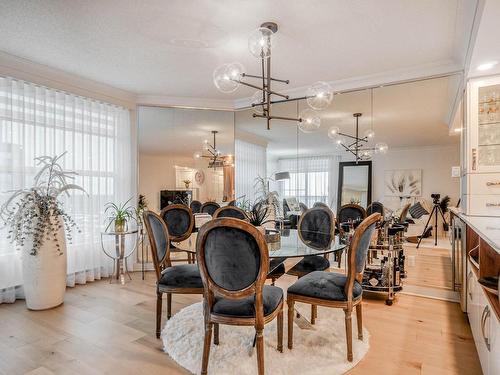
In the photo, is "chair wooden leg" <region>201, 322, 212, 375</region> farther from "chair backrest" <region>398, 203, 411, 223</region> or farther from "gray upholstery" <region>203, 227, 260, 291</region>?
"chair backrest" <region>398, 203, 411, 223</region>

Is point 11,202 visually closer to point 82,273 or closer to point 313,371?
point 82,273

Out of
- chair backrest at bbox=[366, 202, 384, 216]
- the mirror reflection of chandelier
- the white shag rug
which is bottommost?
the white shag rug

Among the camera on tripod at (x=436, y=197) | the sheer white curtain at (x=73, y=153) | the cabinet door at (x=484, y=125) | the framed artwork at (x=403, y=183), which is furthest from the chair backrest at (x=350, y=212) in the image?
the sheer white curtain at (x=73, y=153)

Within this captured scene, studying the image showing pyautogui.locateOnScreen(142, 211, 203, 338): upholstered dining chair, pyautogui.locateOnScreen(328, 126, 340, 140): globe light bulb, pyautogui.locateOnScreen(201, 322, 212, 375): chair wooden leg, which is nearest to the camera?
pyautogui.locateOnScreen(201, 322, 212, 375): chair wooden leg

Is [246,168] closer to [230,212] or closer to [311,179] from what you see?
[311,179]

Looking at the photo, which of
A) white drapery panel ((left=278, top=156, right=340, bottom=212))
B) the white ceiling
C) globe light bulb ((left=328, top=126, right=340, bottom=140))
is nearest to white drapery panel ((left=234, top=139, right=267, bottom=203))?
white drapery panel ((left=278, top=156, right=340, bottom=212))

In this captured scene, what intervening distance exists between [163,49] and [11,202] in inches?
89.2

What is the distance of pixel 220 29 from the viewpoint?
8.91 ft

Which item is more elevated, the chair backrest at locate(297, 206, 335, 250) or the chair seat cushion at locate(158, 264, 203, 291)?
the chair backrest at locate(297, 206, 335, 250)

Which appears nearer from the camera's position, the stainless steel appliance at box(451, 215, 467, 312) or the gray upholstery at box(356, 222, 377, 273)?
the gray upholstery at box(356, 222, 377, 273)

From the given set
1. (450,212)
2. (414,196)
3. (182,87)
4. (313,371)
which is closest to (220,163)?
(182,87)

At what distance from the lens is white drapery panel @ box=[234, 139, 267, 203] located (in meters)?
4.93

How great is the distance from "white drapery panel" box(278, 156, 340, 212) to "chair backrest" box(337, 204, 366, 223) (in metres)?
0.34

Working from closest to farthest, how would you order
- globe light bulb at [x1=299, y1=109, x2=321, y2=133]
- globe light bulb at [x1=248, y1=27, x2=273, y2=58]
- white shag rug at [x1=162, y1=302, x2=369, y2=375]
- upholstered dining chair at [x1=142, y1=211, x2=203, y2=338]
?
1. white shag rug at [x1=162, y1=302, x2=369, y2=375]
2. globe light bulb at [x1=248, y1=27, x2=273, y2=58]
3. upholstered dining chair at [x1=142, y1=211, x2=203, y2=338]
4. globe light bulb at [x1=299, y1=109, x2=321, y2=133]
